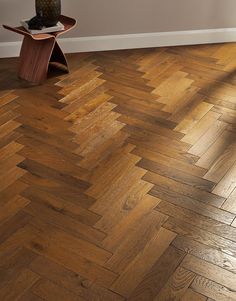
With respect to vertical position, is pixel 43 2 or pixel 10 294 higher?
pixel 43 2

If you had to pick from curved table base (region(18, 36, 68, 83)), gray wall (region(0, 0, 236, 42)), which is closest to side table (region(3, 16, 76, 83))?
curved table base (region(18, 36, 68, 83))

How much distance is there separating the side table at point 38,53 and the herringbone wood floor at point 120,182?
0.09m

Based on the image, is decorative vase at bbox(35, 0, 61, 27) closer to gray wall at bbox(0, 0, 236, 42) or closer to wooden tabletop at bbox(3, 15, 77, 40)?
wooden tabletop at bbox(3, 15, 77, 40)

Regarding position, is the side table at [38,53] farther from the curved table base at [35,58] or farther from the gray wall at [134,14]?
the gray wall at [134,14]

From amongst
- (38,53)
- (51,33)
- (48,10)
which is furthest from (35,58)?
(48,10)

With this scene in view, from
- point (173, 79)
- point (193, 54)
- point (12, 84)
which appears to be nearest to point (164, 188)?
point (173, 79)

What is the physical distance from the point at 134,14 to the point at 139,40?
0.17 m

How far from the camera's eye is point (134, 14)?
10.1 feet

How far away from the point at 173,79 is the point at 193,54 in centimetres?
39

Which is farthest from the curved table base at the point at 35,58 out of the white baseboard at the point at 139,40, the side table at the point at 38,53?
the white baseboard at the point at 139,40

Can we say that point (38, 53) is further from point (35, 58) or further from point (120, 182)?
point (120, 182)

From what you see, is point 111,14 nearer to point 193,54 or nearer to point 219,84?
point 193,54

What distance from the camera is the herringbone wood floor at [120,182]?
5.46 ft

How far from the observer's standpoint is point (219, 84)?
2.82 m
